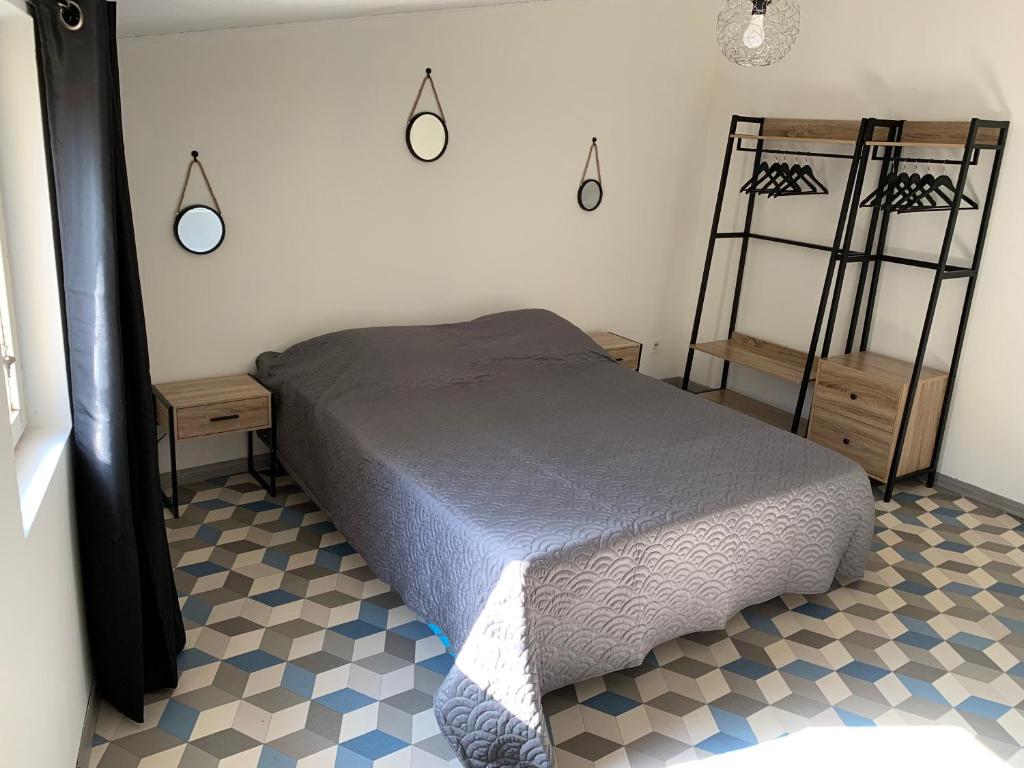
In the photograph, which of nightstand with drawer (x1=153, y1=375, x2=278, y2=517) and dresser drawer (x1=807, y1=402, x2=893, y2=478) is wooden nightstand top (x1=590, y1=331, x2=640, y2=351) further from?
nightstand with drawer (x1=153, y1=375, x2=278, y2=517)

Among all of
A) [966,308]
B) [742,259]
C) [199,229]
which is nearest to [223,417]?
[199,229]

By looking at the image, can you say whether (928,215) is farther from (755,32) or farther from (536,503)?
(536,503)

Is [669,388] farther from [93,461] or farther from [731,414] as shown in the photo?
[93,461]

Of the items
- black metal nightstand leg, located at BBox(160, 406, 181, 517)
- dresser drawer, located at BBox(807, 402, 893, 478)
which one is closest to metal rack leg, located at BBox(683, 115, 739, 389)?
dresser drawer, located at BBox(807, 402, 893, 478)

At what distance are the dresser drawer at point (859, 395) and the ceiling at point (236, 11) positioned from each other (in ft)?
7.15

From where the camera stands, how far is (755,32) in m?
2.64

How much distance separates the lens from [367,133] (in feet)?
12.1

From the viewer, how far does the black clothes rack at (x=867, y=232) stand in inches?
141

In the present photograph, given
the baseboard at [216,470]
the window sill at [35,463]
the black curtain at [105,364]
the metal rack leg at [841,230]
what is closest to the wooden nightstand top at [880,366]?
the metal rack leg at [841,230]

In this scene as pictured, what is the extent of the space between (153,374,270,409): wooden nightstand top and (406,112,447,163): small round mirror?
123 centimetres

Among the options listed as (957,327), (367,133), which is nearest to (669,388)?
(957,327)

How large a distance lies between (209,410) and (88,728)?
1.35 metres

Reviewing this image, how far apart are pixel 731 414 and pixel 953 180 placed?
1.49 meters

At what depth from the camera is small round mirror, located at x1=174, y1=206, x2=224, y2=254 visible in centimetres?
333
